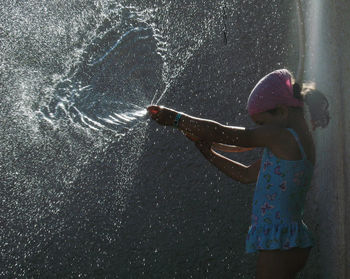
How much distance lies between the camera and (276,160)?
2078 mm

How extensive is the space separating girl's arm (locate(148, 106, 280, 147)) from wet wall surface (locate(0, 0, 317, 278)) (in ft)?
3.22

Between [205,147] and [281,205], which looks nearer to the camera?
[281,205]

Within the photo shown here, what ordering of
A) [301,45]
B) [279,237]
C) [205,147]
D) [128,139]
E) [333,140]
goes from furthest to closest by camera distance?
[128,139]
[301,45]
[333,140]
[205,147]
[279,237]

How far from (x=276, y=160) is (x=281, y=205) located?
18cm

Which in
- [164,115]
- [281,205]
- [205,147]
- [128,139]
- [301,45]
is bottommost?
[128,139]

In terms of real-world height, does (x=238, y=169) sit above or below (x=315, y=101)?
below

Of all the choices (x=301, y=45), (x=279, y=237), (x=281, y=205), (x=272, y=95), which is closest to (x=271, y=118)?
(x=272, y=95)

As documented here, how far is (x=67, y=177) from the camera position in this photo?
3.69m

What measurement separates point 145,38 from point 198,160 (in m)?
0.95

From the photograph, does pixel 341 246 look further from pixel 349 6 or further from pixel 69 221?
pixel 69 221

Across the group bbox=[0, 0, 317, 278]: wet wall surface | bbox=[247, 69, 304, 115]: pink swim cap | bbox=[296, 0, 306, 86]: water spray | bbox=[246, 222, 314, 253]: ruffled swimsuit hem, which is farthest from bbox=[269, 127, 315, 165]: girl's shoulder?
bbox=[0, 0, 317, 278]: wet wall surface

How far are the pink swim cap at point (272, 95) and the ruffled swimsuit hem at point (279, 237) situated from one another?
460 millimetres

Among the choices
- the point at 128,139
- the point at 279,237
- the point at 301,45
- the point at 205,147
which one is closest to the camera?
the point at 279,237

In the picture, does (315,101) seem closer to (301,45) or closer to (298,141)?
(298,141)
